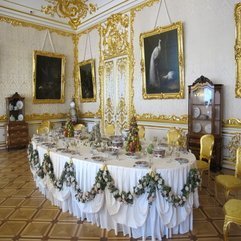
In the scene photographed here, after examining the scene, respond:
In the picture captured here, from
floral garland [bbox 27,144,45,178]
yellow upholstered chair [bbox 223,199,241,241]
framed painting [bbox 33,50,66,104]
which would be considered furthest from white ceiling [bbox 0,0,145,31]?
yellow upholstered chair [bbox 223,199,241,241]

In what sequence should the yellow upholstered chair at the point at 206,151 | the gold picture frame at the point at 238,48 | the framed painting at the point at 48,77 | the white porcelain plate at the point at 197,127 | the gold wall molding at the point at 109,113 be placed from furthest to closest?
1. the framed painting at the point at 48,77
2. the gold wall molding at the point at 109,113
3. the white porcelain plate at the point at 197,127
4. the gold picture frame at the point at 238,48
5. the yellow upholstered chair at the point at 206,151

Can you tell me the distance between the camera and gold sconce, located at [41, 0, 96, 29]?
9328 millimetres

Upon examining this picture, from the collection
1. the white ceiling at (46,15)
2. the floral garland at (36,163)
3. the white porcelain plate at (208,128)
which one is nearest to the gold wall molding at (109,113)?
the white ceiling at (46,15)

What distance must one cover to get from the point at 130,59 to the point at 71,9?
12.8ft

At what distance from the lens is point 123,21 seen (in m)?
8.11

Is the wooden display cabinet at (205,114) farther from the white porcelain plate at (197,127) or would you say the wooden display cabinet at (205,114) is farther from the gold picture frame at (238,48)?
the gold picture frame at (238,48)

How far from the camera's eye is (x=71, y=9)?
9812 mm

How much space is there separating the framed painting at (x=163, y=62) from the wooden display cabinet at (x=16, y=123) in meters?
4.46

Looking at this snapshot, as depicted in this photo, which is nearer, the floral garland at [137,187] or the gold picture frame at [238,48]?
the floral garland at [137,187]

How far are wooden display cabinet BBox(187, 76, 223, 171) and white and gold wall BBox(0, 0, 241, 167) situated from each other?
262mm

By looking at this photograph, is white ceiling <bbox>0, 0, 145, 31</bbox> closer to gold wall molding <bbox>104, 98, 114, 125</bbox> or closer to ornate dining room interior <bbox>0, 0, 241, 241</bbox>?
ornate dining room interior <bbox>0, 0, 241, 241</bbox>

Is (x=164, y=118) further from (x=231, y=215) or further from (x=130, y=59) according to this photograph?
(x=231, y=215)

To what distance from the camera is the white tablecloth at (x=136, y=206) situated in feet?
9.38


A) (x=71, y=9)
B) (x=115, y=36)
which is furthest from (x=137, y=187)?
(x=71, y=9)
